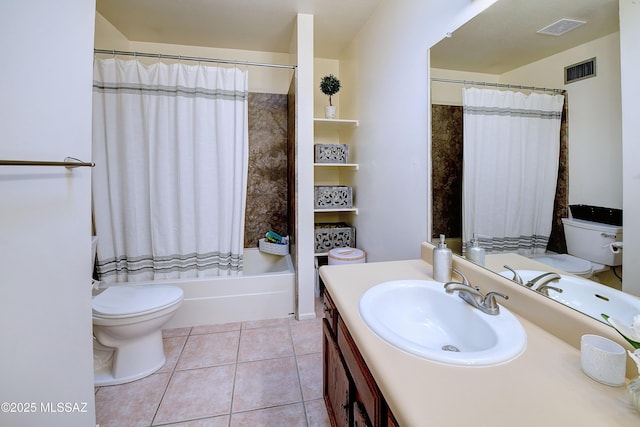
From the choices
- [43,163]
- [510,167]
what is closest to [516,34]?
[510,167]

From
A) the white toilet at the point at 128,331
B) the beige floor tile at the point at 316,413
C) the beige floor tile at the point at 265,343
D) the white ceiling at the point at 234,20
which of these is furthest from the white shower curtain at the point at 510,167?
the white toilet at the point at 128,331

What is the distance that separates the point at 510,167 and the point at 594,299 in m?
0.49

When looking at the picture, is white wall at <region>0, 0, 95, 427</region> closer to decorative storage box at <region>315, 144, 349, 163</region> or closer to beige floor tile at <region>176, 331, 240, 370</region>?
beige floor tile at <region>176, 331, 240, 370</region>

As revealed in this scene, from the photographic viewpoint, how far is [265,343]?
1972 mm

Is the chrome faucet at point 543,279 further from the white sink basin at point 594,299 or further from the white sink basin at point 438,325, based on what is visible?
the white sink basin at point 438,325

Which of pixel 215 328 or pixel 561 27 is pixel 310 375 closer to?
pixel 215 328

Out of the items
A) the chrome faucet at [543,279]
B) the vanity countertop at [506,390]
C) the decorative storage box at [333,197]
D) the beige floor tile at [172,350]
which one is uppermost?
the decorative storage box at [333,197]

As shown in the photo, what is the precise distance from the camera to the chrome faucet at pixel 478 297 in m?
0.84

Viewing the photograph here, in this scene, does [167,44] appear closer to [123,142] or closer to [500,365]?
[123,142]

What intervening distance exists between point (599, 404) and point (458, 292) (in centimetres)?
46

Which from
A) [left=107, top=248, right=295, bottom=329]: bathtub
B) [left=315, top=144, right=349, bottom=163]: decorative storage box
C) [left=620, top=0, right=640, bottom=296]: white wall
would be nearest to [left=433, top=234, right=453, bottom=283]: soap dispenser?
[left=620, top=0, right=640, bottom=296]: white wall

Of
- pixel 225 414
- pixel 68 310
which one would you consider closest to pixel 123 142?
pixel 68 310

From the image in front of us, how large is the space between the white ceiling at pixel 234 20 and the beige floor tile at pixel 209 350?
2.54 meters

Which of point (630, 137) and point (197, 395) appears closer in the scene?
point (630, 137)
